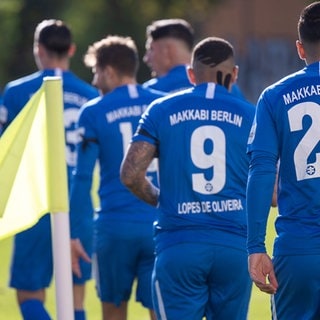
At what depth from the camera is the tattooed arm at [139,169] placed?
6949 millimetres

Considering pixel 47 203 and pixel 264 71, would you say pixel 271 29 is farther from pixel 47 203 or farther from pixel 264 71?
pixel 47 203

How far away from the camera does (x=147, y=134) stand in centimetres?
693

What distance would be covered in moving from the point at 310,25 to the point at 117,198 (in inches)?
107

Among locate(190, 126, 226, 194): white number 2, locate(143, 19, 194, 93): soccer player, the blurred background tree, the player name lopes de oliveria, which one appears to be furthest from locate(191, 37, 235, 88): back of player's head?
the blurred background tree

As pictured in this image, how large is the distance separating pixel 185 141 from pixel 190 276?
0.71 m

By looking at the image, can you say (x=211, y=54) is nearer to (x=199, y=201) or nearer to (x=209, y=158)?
(x=209, y=158)

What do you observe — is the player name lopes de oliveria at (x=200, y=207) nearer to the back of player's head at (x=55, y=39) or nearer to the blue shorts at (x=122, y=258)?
the blue shorts at (x=122, y=258)

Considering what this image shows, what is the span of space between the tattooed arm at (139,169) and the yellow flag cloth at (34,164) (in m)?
0.72

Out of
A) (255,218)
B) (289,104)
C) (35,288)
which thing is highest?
(289,104)

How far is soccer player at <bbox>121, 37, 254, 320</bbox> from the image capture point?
270 inches

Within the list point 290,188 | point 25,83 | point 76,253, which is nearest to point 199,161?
point 290,188

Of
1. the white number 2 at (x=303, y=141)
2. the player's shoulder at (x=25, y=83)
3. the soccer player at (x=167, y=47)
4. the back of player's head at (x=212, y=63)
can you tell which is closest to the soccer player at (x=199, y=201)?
the back of player's head at (x=212, y=63)

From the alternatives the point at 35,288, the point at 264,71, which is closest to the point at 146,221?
the point at 35,288

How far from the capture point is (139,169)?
23.1 ft
